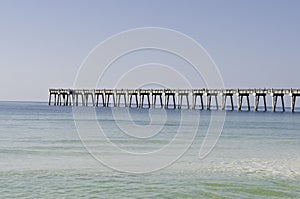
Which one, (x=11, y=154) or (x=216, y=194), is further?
(x=11, y=154)

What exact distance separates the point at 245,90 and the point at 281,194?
64511mm

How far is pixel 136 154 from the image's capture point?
72.7 feet

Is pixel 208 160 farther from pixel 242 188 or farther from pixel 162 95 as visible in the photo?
pixel 162 95

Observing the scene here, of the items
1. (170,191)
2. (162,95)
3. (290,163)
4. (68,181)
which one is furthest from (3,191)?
(162,95)

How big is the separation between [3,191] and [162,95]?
78.7 m

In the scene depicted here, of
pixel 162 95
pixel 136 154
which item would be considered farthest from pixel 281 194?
pixel 162 95

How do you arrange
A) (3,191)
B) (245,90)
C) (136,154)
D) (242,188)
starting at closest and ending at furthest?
(3,191), (242,188), (136,154), (245,90)

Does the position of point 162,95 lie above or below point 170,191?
below

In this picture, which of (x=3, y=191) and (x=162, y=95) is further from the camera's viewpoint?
(x=162, y=95)

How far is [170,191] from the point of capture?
13758 millimetres

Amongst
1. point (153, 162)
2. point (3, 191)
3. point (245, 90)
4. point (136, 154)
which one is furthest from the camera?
point (245, 90)

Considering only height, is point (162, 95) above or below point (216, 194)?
below

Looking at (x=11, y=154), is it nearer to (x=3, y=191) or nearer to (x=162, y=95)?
(x=3, y=191)

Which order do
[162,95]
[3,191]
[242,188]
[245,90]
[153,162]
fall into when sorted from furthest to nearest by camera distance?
[162,95] < [245,90] < [153,162] < [242,188] < [3,191]
